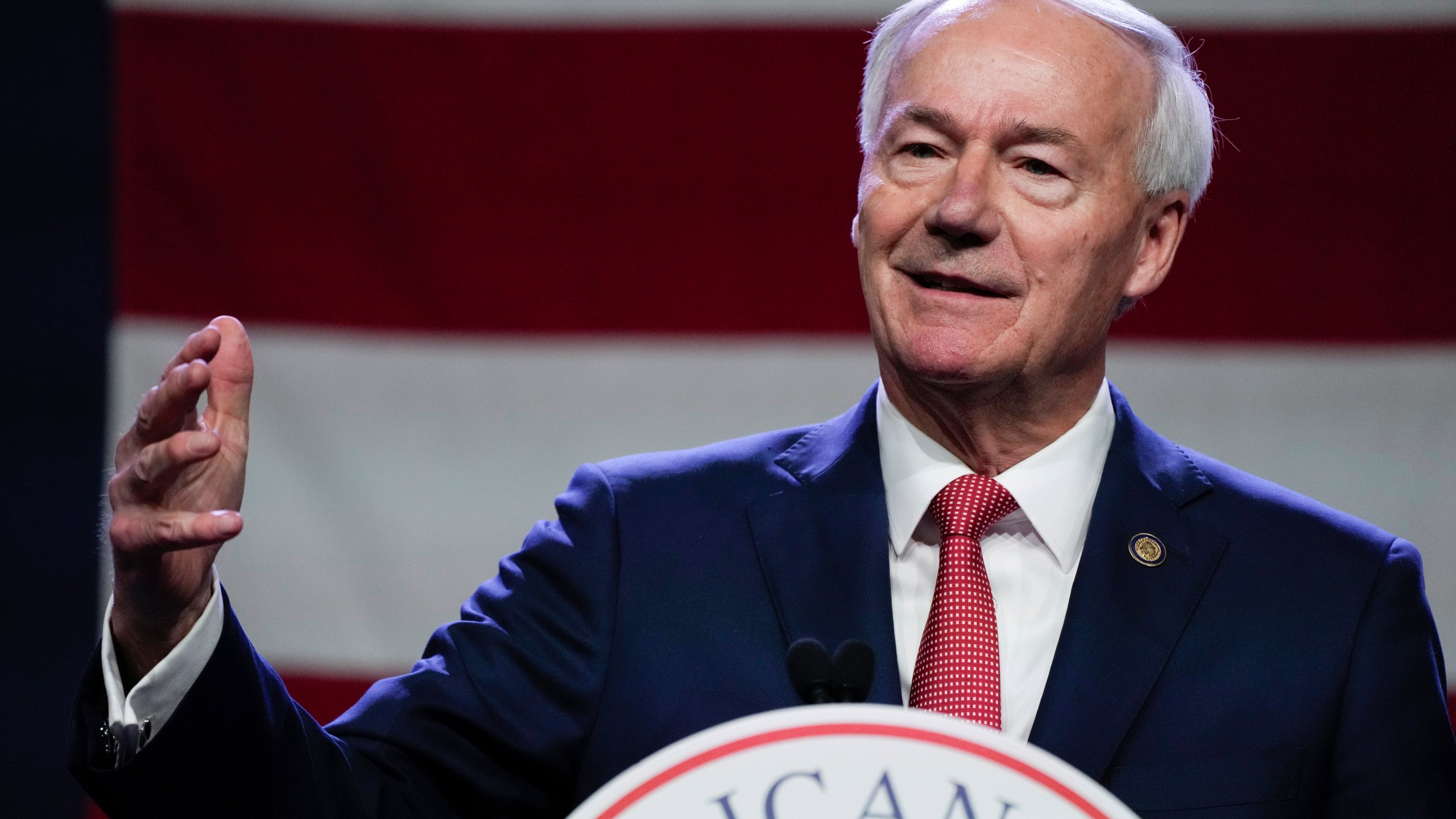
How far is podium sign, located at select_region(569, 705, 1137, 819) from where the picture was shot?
86 centimetres

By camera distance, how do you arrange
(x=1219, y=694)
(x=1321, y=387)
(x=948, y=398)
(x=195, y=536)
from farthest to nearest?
(x=1321, y=387) → (x=948, y=398) → (x=1219, y=694) → (x=195, y=536)

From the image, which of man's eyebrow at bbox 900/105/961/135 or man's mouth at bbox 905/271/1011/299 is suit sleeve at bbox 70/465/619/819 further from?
man's eyebrow at bbox 900/105/961/135

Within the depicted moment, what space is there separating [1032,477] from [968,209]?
0.90 ft

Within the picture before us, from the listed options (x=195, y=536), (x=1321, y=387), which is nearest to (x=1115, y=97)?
(x=195, y=536)

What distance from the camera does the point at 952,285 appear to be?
55.2 inches

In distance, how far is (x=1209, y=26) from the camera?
2.42 metres

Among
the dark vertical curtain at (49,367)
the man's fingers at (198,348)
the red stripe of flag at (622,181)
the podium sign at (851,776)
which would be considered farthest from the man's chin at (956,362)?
the dark vertical curtain at (49,367)

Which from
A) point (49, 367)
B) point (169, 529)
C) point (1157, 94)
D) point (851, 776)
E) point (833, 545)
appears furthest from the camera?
point (49, 367)

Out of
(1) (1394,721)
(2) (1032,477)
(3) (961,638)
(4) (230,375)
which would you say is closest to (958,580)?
(3) (961,638)

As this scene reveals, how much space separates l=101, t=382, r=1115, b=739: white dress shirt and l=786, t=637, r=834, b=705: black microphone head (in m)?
0.36

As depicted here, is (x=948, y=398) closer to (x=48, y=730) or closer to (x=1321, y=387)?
(x=1321, y=387)

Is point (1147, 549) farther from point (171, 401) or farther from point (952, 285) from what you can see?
point (171, 401)

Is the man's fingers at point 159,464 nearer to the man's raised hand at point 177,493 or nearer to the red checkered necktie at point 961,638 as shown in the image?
the man's raised hand at point 177,493

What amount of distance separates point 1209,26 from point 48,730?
2.30 meters
